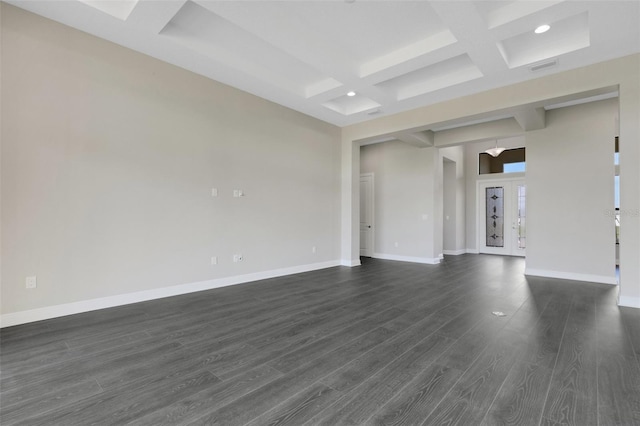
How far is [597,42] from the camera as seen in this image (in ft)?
11.0

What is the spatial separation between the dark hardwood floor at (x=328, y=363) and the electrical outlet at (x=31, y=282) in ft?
1.35

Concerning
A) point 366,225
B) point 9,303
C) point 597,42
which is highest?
point 597,42

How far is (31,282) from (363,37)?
4.69m

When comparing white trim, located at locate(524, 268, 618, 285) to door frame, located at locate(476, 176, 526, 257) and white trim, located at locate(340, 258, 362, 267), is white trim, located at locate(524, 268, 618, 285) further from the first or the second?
white trim, located at locate(340, 258, 362, 267)

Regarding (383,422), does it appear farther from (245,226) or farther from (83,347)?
(245,226)

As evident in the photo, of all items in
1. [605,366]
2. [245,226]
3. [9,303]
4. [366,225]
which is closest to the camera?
[605,366]

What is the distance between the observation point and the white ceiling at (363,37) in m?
2.96

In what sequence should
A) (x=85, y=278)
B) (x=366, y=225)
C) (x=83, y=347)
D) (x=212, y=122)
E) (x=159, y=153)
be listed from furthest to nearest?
(x=366, y=225), (x=212, y=122), (x=159, y=153), (x=85, y=278), (x=83, y=347)

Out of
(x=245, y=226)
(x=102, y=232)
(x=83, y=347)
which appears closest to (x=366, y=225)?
(x=245, y=226)

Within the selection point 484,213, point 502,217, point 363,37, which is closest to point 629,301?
point 363,37

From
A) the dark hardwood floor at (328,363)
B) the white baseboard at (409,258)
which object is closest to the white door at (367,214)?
the white baseboard at (409,258)

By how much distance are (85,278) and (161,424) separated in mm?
2612

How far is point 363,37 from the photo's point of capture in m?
3.62

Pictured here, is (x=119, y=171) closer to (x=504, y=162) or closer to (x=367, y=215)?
(x=367, y=215)
